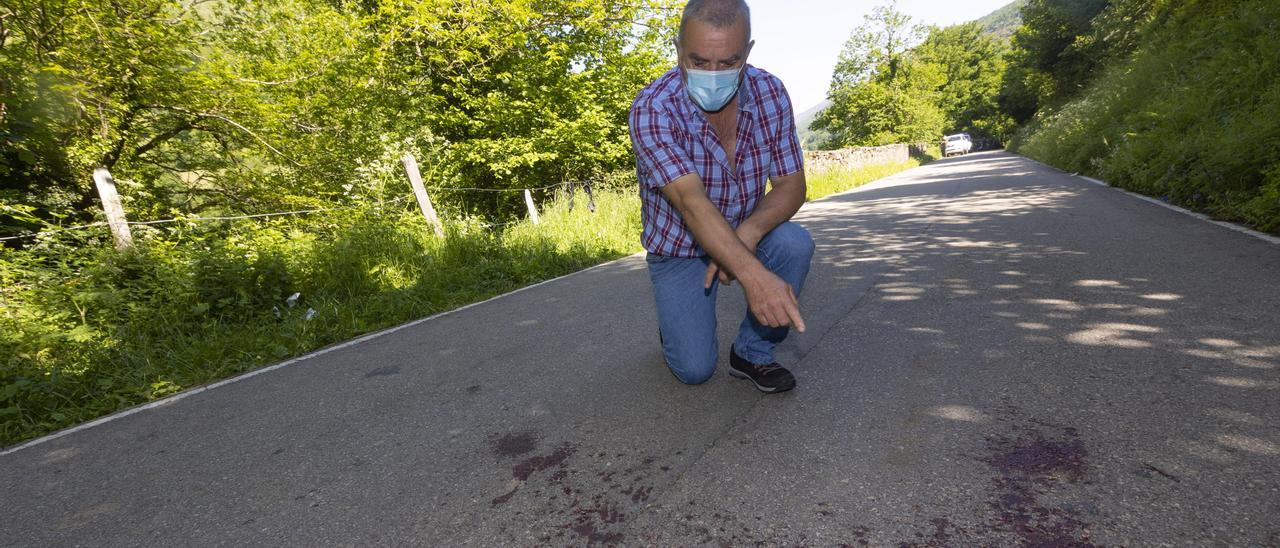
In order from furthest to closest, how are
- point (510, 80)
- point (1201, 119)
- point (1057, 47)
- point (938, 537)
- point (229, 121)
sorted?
point (1057, 47), point (510, 80), point (229, 121), point (1201, 119), point (938, 537)

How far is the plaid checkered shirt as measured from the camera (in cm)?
229

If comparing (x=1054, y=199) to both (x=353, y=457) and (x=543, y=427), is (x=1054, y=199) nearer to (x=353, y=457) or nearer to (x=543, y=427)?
(x=543, y=427)

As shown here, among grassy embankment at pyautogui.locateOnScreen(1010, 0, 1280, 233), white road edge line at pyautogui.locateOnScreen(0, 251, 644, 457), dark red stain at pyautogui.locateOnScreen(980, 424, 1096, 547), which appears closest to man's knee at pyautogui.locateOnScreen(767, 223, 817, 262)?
dark red stain at pyautogui.locateOnScreen(980, 424, 1096, 547)

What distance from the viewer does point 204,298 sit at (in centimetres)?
512

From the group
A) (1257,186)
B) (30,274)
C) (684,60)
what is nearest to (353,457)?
(684,60)

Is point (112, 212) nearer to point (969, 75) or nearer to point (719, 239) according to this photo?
point (719, 239)

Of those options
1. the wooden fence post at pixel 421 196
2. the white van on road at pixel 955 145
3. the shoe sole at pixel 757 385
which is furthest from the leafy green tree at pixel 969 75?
the shoe sole at pixel 757 385

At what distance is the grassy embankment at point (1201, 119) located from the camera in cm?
502

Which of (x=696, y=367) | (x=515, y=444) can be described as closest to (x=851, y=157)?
(x=696, y=367)

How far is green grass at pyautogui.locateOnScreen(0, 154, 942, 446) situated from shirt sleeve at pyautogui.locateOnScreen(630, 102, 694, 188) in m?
3.72

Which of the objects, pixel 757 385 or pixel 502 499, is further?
pixel 757 385

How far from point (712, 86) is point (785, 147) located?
47 cm

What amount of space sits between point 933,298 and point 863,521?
2.66m

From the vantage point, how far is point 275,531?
187 cm
